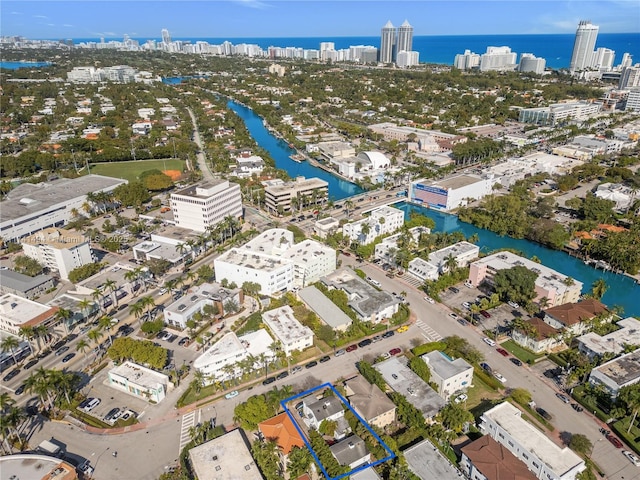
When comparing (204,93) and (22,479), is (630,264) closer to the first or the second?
(22,479)

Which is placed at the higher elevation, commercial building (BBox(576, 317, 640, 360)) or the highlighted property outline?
commercial building (BBox(576, 317, 640, 360))

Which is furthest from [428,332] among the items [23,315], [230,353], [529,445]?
[23,315]

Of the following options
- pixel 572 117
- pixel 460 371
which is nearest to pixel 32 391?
pixel 460 371

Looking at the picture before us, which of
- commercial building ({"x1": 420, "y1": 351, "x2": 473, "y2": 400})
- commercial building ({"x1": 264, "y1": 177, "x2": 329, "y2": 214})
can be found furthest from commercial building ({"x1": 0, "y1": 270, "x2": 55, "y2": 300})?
commercial building ({"x1": 420, "y1": 351, "x2": 473, "y2": 400})

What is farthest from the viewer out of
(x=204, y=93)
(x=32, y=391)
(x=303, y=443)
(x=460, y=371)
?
(x=204, y=93)

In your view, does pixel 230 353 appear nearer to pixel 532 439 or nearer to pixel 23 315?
pixel 23 315

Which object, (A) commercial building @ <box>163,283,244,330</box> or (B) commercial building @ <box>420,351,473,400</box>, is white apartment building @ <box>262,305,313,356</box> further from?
(B) commercial building @ <box>420,351,473,400</box>
